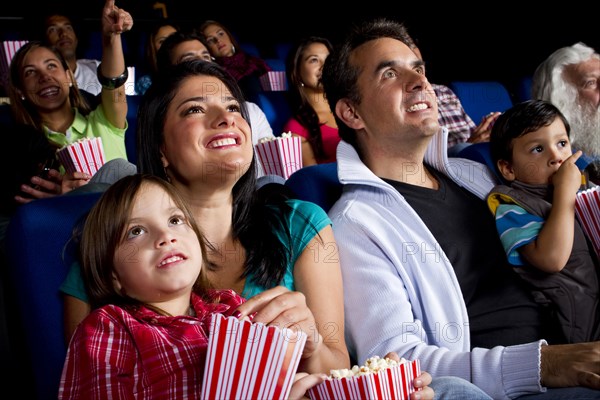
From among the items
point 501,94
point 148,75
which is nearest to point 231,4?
point 148,75

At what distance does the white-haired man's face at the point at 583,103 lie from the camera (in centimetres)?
223

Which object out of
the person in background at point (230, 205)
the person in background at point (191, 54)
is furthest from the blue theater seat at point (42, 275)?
the person in background at point (191, 54)

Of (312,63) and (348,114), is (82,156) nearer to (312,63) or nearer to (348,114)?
(348,114)

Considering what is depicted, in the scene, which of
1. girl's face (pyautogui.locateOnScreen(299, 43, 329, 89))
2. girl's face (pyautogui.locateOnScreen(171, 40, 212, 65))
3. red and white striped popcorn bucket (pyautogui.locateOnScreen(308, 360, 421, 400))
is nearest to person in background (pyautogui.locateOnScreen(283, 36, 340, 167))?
girl's face (pyautogui.locateOnScreen(299, 43, 329, 89))

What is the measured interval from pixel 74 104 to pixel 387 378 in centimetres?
188

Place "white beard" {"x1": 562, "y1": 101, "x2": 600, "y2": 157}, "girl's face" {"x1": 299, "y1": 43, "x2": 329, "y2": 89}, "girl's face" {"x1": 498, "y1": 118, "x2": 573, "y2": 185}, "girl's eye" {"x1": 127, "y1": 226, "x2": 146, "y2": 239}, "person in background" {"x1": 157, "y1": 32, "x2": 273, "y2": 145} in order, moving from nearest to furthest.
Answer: "girl's eye" {"x1": 127, "y1": 226, "x2": 146, "y2": 239}
"girl's face" {"x1": 498, "y1": 118, "x2": 573, "y2": 185}
"white beard" {"x1": 562, "y1": 101, "x2": 600, "y2": 157}
"person in background" {"x1": 157, "y1": 32, "x2": 273, "y2": 145}
"girl's face" {"x1": 299, "y1": 43, "x2": 329, "y2": 89}

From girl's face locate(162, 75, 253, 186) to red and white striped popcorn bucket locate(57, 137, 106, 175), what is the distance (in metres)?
0.63

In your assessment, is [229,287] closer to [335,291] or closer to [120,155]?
[335,291]

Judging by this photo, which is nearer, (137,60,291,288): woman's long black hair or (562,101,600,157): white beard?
(137,60,291,288): woman's long black hair

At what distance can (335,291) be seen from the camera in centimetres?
123

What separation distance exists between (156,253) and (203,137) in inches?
11.3

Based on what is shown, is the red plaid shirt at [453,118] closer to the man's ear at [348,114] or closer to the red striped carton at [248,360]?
the man's ear at [348,114]

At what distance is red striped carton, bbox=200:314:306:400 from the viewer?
2.54 ft

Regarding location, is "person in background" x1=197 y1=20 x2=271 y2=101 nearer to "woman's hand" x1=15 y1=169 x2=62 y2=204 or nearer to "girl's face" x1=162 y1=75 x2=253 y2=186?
"woman's hand" x1=15 y1=169 x2=62 y2=204
